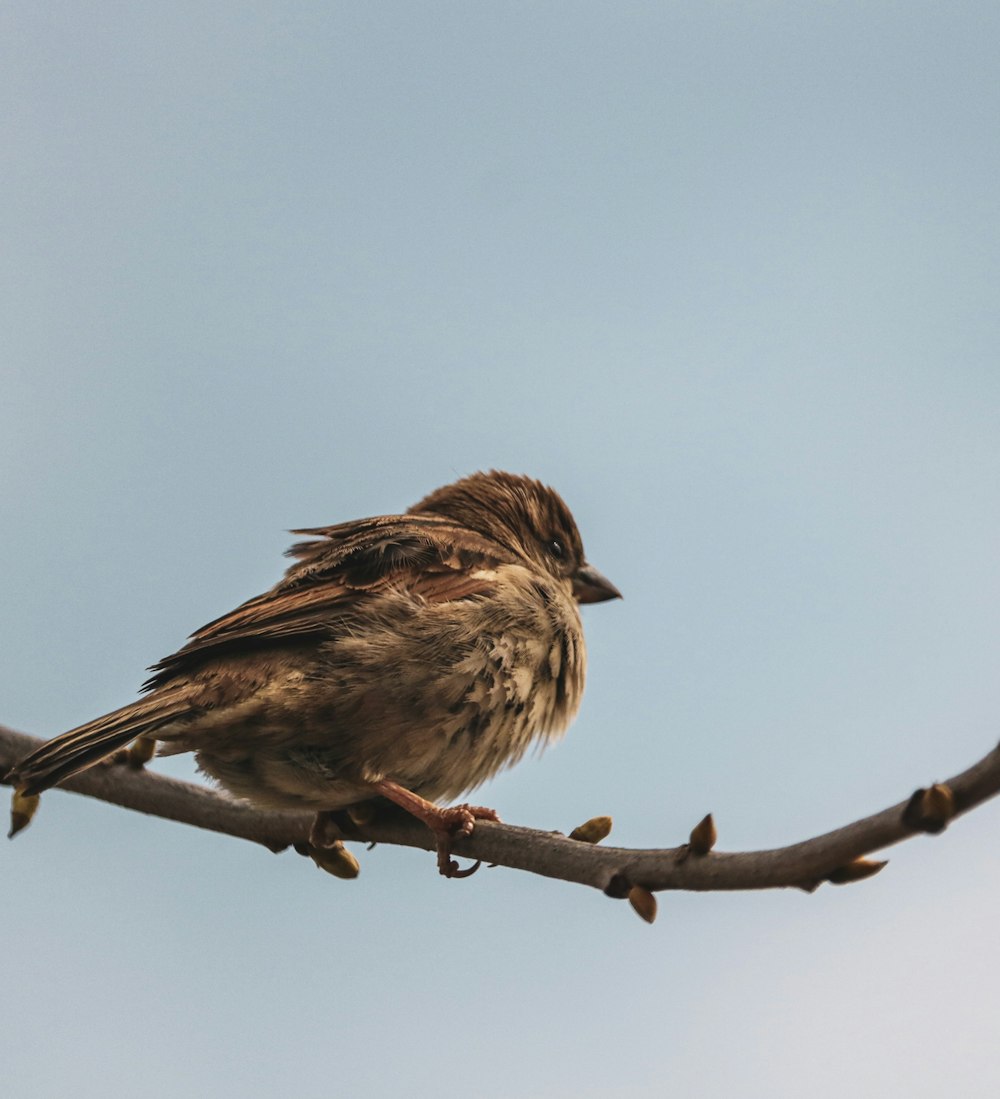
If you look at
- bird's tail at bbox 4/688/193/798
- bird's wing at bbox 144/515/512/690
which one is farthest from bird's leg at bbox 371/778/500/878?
bird's tail at bbox 4/688/193/798

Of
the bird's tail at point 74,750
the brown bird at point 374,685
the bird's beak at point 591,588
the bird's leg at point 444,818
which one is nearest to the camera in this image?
the bird's tail at point 74,750

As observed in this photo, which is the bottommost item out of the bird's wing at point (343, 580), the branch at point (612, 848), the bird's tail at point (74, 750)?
the branch at point (612, 848)

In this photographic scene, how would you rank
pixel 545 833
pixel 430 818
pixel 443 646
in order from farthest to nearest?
pixel 443 646 < pixel 430 818 < pixel 545 833

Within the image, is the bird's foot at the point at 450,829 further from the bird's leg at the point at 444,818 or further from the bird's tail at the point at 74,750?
the bird's tail at the point at 74,750

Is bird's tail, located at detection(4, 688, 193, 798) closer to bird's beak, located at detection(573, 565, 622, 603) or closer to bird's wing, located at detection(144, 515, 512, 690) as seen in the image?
bird's wing, located at detection(144, 515, 512, 690)

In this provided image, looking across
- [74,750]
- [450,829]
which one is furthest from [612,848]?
[74,750]

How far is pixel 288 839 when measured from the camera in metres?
4.93

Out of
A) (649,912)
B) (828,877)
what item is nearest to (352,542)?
(649,912)

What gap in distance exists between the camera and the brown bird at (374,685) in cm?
490

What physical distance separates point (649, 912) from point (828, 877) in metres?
0.56

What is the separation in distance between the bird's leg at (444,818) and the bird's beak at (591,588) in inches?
95.2

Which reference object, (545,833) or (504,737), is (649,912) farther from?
(504,737)

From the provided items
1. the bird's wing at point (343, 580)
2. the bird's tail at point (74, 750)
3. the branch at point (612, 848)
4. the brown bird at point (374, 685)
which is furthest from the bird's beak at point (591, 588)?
the bird's tail at point (74, 750)

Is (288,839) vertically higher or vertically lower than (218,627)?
lower
